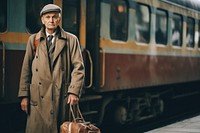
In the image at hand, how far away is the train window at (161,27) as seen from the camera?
41.2 ft

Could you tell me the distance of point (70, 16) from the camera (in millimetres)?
8805

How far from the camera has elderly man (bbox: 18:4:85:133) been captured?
548cm

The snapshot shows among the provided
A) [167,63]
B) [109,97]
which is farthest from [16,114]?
[167,63]

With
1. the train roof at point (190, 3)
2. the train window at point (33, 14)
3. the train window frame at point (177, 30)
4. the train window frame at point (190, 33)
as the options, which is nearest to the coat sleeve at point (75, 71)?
the train window at point (33, 14)

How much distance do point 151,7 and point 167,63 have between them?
5.67 feet

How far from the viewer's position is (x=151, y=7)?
12.0 meters

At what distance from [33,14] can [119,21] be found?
3.12 m

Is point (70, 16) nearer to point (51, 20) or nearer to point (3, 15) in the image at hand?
point (3, 15)

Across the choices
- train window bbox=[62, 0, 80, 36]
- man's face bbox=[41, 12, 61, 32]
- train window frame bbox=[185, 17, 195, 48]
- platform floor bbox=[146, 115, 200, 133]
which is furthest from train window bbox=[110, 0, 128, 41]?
man's face bbox=[41, 12, 61, 32]

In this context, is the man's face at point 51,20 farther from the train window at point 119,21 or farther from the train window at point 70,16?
the train window at point 119,21

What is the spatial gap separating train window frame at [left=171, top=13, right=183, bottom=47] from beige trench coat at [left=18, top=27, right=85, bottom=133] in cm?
827

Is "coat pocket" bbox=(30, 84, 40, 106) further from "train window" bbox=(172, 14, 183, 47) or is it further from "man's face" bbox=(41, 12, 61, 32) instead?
"train window" bbox=(172, 14, 183, 47)

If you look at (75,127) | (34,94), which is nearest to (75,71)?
(34,94)

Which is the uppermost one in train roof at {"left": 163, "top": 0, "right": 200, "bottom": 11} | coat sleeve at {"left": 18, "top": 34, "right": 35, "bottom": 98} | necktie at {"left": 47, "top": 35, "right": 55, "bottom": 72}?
train roof at {"left": 163, "top": 0, "right": 200, "bottom": 11}
